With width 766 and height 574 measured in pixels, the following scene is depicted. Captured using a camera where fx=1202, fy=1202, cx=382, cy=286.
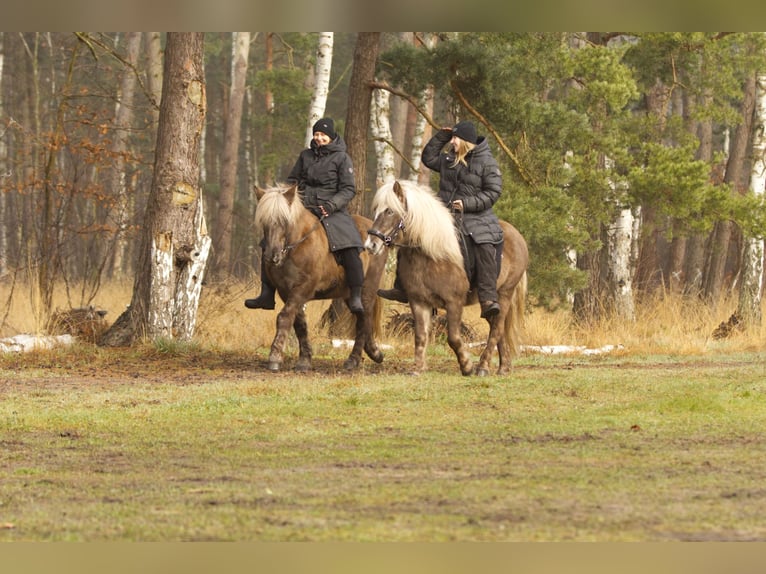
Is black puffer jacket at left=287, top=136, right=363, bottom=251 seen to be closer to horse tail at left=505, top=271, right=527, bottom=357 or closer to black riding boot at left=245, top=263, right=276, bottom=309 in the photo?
black riding boot at left=245, top=263, right=276, bottom=309

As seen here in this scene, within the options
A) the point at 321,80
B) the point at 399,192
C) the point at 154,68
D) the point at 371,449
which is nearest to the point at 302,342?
the point at 399,192

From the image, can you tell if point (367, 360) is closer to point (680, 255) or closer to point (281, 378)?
point (281, 378)

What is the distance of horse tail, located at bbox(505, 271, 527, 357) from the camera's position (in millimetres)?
12867

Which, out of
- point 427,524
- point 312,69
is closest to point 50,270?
point 427,524

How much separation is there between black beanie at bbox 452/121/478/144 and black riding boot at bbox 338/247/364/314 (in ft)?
5.86

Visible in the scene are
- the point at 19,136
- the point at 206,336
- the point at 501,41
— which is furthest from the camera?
the point at 19,136

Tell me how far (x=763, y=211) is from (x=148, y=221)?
31.1ft

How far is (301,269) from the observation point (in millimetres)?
12828

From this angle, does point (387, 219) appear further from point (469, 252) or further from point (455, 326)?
point (455, 326)

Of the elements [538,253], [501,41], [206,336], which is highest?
[501,41]

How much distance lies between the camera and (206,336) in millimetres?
15992

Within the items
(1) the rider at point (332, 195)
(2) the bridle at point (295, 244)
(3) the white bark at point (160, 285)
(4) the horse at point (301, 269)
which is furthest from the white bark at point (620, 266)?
(2) the bridle at point (295, 244)

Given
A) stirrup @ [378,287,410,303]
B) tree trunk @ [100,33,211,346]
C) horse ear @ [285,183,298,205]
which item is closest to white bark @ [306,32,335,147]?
tree trunk @ [100,33,211,346]

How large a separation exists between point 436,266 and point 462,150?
124 cm
